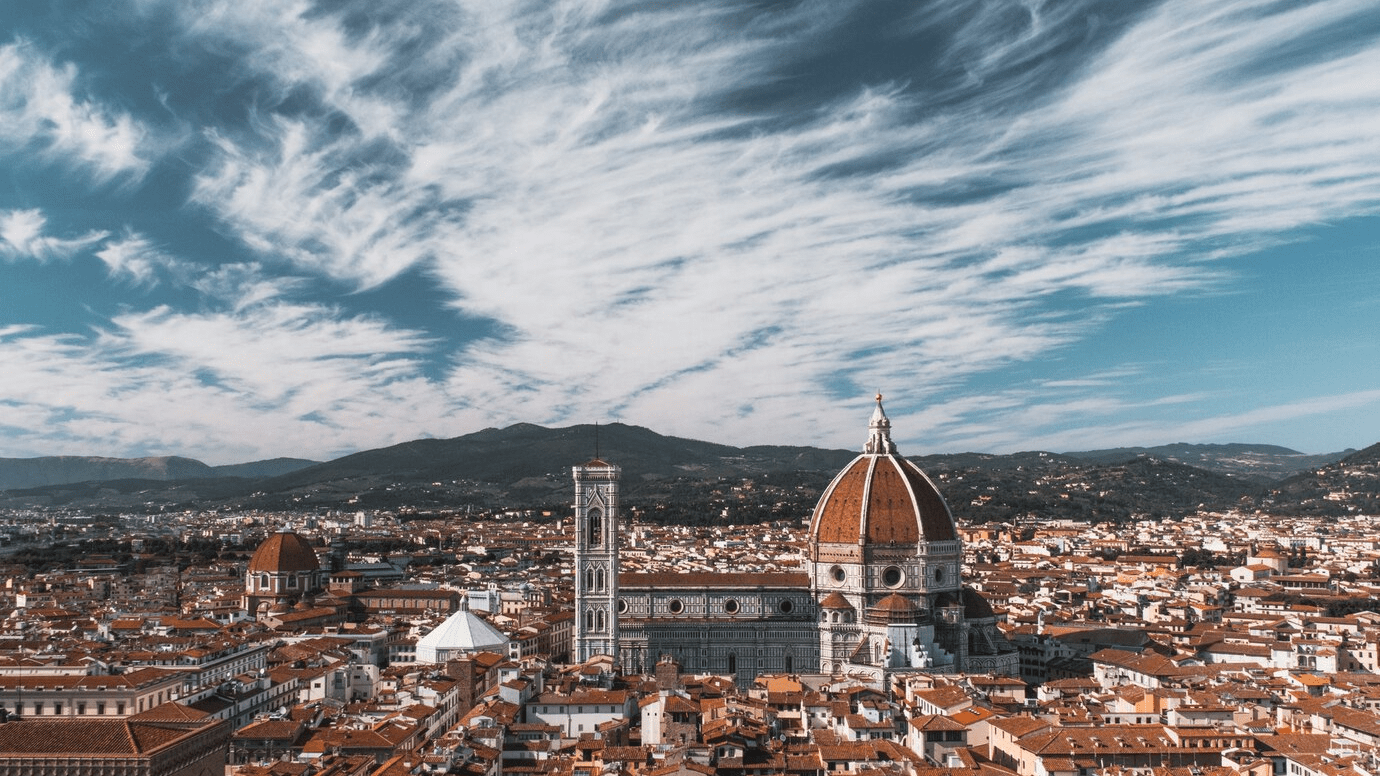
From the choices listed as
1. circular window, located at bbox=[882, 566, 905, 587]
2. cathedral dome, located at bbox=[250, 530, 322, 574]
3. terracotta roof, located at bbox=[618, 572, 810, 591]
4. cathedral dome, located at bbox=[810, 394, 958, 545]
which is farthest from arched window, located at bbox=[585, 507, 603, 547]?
cathedral dome, located at bbox=[250, 530, 322, 574]

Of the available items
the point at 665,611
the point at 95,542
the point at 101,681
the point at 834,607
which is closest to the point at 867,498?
the point at 834,607

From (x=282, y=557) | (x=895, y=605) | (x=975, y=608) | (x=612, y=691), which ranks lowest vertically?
(x=612, y=691)

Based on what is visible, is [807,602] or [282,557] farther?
[282,557]

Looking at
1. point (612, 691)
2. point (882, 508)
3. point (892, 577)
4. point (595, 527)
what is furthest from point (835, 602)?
point (612, 691)

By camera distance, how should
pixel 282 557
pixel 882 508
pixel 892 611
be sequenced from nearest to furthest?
pixel 892 611 < pixel 882 508 < pixel 282 557

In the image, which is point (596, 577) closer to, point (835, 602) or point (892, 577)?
point (835, 602)

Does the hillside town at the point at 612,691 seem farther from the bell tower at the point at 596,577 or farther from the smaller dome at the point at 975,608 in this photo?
the smaller dome at the point at 975,608

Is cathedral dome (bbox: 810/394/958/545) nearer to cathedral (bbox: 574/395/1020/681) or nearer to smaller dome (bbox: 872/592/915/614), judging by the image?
cathedral (bbox: 574/395/1020/681)
